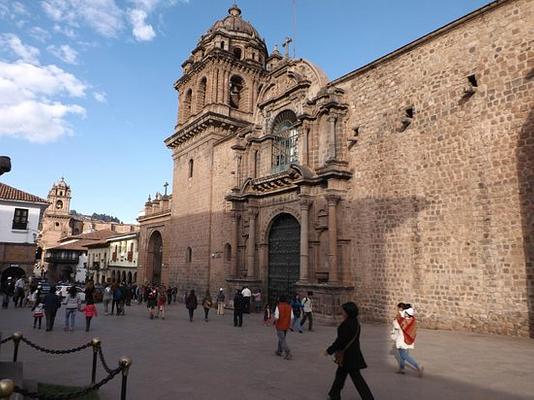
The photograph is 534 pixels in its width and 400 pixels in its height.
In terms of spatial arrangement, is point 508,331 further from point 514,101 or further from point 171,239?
point 171,239

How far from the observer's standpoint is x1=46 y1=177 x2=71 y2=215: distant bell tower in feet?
221

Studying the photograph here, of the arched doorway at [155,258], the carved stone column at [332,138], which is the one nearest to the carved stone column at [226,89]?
the carved stone column at [332,138]

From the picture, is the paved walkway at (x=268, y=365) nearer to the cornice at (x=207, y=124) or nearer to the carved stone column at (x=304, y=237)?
the carved stone column at (x=304, y=237)

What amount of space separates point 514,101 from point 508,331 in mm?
5941

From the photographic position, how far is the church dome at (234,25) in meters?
28.0

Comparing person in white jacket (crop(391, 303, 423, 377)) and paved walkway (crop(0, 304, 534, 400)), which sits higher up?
person in white jacket (crop(391, 303, 423, 377))

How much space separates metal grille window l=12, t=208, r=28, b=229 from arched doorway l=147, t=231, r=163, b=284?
868 centimetres

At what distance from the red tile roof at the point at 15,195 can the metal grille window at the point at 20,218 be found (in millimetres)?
780

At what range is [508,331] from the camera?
33.6ft

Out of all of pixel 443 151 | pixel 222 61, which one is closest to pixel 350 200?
pixel 443 151

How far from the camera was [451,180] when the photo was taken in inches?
472

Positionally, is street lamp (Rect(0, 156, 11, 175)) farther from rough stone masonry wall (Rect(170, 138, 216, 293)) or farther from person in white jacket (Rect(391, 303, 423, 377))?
rough stone masonry wall (Rect(170, 138, 216, 293))

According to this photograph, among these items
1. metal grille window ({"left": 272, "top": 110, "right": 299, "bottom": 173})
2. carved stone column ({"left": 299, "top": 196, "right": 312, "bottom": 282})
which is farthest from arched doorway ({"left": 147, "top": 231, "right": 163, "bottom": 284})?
carved stone column ({"left": 299, "top": 196, "right": 312, "bottom": 282})

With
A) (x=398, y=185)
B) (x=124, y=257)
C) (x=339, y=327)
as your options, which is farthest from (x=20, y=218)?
(x=339, y=327)
